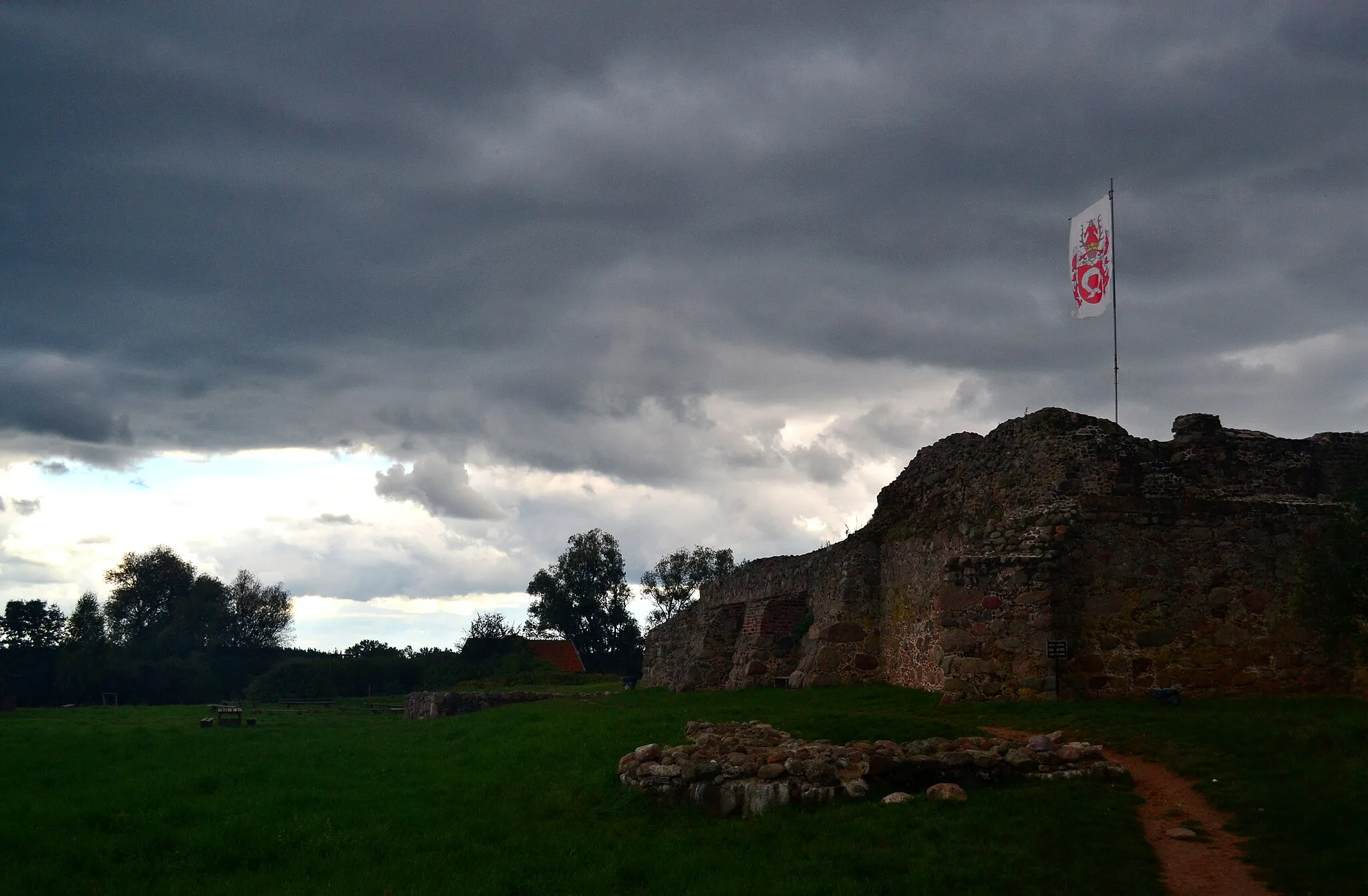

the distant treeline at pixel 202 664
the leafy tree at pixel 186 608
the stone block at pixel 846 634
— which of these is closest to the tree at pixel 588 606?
the distant treeline at pixel 202 664

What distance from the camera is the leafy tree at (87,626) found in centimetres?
6971

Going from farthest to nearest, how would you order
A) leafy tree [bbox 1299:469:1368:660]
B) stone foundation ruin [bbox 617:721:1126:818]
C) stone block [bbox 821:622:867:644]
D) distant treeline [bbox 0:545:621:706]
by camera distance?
1. distant treeline [bbox 0:545:621:706]
2. stone block [bbox 821:622:867:644]
3. leafy tree [bbox 1299:469:1368:660]
4. stone foundation ruin [bbox 617:721:1126:818]

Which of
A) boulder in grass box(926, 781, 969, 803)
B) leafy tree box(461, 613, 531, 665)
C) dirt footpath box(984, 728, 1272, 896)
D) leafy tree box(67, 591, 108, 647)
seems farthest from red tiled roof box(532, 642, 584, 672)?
boulder in grass box(926, 781, 969, 803)

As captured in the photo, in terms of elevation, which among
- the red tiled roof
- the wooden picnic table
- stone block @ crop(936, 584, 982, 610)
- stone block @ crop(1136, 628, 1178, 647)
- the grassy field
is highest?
stone block @ crop(936, 584, 982, 610)

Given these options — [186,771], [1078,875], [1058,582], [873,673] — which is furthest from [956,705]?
[186,771]

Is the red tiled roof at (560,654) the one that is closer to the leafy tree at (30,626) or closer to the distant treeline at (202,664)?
the distant treeline at (202,664)

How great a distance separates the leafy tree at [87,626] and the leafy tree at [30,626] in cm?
157

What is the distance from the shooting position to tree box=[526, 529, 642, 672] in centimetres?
7238

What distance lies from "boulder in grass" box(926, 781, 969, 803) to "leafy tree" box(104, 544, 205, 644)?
88.0 m

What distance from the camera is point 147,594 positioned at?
3597 inches

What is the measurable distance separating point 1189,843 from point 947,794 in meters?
2.22

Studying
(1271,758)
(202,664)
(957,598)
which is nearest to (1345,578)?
(1271,758)

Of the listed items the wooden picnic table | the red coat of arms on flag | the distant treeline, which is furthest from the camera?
the distant treeline

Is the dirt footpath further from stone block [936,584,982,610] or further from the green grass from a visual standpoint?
stone block [936,584,982,610]
